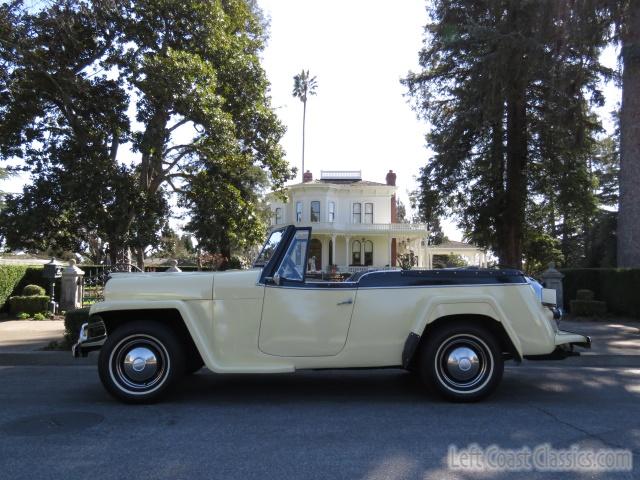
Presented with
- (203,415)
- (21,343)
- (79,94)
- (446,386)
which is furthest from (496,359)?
(79,94)

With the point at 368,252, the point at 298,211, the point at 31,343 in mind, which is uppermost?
the point at 298,211

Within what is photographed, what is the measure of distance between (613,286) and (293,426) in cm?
1380

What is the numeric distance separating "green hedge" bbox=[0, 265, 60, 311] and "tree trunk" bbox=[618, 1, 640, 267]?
1783cm

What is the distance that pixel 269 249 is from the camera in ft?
20.9

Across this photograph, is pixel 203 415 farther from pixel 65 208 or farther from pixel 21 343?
pixel 65 208

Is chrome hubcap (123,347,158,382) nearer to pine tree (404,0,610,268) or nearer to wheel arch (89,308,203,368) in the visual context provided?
wheel arch (89,308,203,368)

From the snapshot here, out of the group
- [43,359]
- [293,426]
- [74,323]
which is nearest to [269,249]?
[293,426]

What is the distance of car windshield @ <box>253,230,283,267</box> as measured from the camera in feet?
20.2

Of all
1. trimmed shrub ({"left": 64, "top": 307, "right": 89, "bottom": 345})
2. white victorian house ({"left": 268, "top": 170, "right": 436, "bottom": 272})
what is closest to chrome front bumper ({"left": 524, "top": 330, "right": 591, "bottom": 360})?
trimmed shrub ({"left": 64, "top": 307, "right": 89, "bottom": 345})

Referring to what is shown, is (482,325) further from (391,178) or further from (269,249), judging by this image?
(391,178)

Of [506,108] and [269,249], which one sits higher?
[506,108]

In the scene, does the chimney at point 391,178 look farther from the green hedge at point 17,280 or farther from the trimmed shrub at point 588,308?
the green hedge at point 17,280

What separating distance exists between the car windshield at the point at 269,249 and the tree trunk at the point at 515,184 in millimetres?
20203

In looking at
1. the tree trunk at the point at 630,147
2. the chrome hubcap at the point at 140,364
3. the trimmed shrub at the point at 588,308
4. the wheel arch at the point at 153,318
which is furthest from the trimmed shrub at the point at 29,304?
the tree trunk at the point at 630,147
